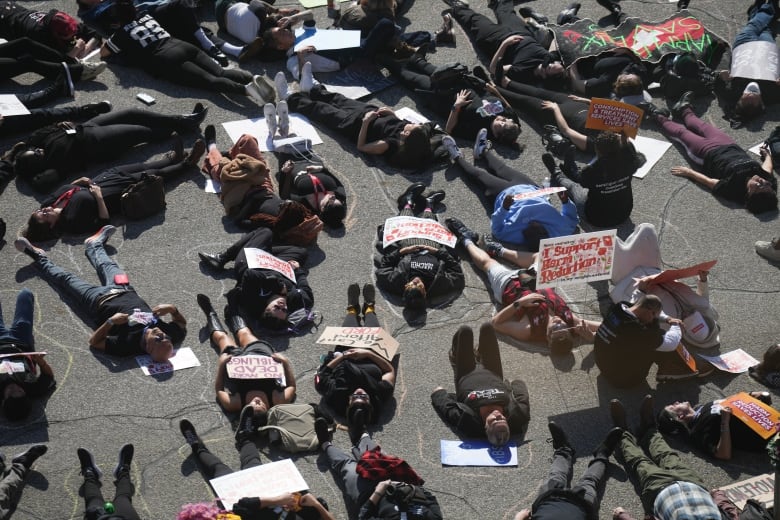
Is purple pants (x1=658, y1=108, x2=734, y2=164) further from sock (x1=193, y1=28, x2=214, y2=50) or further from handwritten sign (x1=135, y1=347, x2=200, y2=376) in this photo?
handwritten sign (x1=135, y1=347, x2=200, y2=376)

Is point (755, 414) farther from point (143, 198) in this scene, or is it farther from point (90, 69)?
point (90, 69)

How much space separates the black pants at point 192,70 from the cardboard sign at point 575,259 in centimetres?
562

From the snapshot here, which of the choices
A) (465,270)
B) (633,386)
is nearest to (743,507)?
(633,386)

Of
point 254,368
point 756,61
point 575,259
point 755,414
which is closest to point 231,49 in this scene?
point 254,368

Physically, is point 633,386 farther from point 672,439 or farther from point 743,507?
point 743,507

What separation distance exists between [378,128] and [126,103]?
10.8 ft

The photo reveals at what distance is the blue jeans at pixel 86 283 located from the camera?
10758 millimetres

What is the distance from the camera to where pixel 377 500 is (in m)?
8.63

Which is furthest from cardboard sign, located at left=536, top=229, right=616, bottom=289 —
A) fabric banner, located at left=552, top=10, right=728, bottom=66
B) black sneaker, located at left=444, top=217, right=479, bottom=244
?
fabric banner, located at left=552, top=10, right=728, bottom=66

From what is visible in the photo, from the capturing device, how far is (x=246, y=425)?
31.1ft

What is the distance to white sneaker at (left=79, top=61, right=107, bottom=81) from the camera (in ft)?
46.0

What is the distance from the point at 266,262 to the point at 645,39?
6.87 m

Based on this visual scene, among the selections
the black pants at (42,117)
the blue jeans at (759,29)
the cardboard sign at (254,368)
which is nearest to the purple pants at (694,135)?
the blue jeans at (759,29)

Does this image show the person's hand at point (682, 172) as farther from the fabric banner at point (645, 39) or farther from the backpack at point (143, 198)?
the backpack at point (143, 198)
